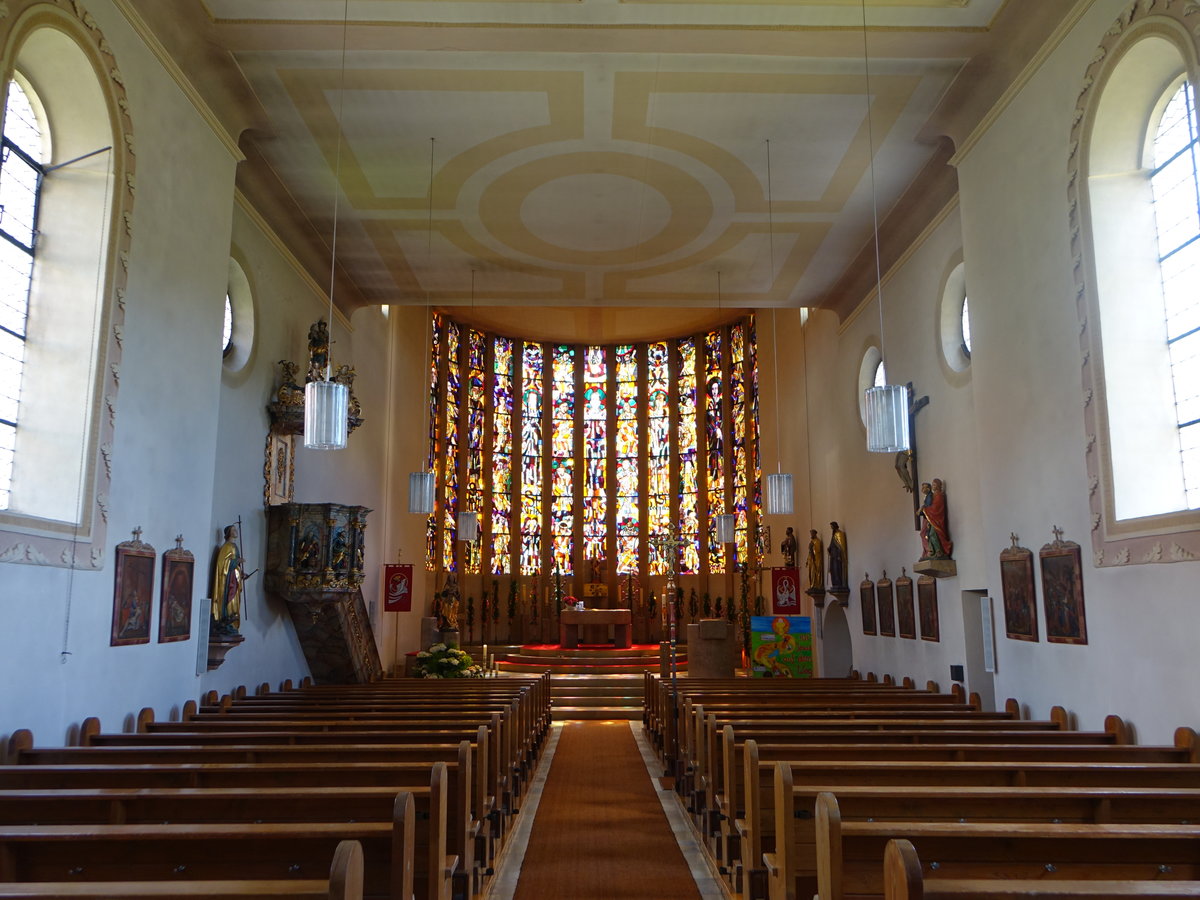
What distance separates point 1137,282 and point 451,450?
637 inches

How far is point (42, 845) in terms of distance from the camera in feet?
9.53

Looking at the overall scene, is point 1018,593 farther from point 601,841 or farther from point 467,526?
point 467,526

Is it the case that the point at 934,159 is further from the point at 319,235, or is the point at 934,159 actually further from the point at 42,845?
the point at 42,845

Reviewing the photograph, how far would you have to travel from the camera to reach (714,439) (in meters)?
21.9

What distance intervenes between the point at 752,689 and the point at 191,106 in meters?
7.79

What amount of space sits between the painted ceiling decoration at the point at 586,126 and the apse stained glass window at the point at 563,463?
990 cm

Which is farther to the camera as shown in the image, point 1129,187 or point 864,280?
point 864,280

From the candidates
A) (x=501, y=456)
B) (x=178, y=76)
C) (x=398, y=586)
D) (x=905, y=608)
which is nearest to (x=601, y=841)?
(x=905, y=608)

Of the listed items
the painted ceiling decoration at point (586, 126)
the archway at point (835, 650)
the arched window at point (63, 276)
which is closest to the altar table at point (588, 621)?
the archway at point (835, 650)

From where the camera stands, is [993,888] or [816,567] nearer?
[993,888]

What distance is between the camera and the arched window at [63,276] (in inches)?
230

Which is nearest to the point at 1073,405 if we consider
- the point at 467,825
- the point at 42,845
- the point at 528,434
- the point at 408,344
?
the point at 467,825

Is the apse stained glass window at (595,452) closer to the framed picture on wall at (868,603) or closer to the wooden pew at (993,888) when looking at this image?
the framed picture on wall at (868,603)

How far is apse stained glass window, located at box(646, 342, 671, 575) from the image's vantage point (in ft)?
73.7
